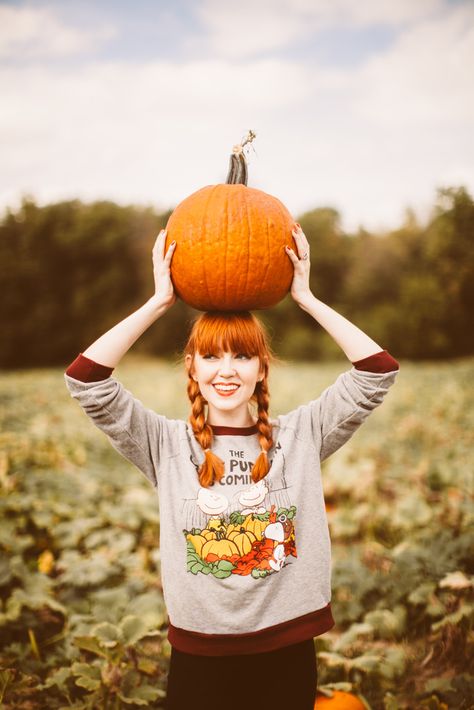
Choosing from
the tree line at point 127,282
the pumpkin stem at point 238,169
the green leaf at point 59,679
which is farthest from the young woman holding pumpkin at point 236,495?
the tree line at point 127,282

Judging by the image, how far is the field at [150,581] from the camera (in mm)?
2883

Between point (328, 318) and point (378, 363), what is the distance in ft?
0.84

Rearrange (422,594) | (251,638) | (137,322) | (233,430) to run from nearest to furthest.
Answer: (251,638)
(137,322)
(233,430)
(422,594)

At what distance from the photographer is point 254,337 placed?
224 centimetres

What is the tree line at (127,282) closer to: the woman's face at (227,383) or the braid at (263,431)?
the braid at (263,431)

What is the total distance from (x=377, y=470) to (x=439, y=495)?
1.10m

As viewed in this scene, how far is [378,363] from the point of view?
2121 mm

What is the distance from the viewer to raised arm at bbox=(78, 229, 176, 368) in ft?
6.70

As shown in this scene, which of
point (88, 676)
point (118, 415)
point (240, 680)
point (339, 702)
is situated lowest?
point (339, 702)

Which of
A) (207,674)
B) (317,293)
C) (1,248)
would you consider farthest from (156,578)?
(317,293)

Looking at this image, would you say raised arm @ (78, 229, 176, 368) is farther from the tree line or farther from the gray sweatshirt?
the tree line

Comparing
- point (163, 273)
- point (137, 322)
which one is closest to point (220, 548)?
point (137, 322)

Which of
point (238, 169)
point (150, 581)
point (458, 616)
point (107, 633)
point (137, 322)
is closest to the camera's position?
point (137, 322)

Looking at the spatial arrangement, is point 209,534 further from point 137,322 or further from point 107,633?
point 107,633
